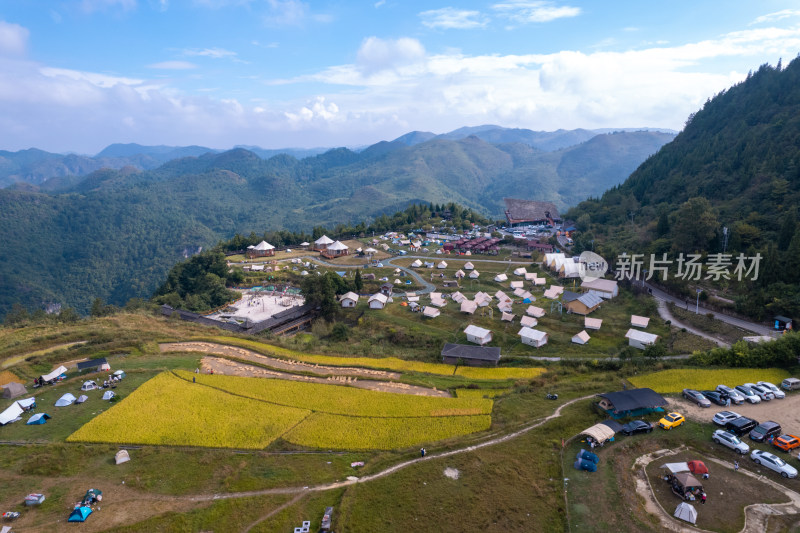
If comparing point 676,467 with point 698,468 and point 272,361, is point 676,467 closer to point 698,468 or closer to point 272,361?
point 698,468

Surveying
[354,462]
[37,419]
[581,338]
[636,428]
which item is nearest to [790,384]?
[636,428]

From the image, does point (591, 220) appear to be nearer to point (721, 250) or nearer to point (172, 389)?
point (721, 250)

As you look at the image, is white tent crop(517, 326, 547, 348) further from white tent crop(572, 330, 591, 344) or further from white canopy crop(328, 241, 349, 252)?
white canopy crop(328, 241, 349, 252)

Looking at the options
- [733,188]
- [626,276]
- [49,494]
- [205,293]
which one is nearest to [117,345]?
[49,494]

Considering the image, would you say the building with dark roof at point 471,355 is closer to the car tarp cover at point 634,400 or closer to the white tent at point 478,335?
the white tent at point 478,335

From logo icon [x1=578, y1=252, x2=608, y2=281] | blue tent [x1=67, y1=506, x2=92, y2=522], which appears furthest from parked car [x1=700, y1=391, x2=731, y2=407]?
logo icon [x1=578, y1=252, x2=608, y2=281]

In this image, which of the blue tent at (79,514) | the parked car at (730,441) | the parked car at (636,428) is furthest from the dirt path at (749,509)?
the blue tent at (79,514)
